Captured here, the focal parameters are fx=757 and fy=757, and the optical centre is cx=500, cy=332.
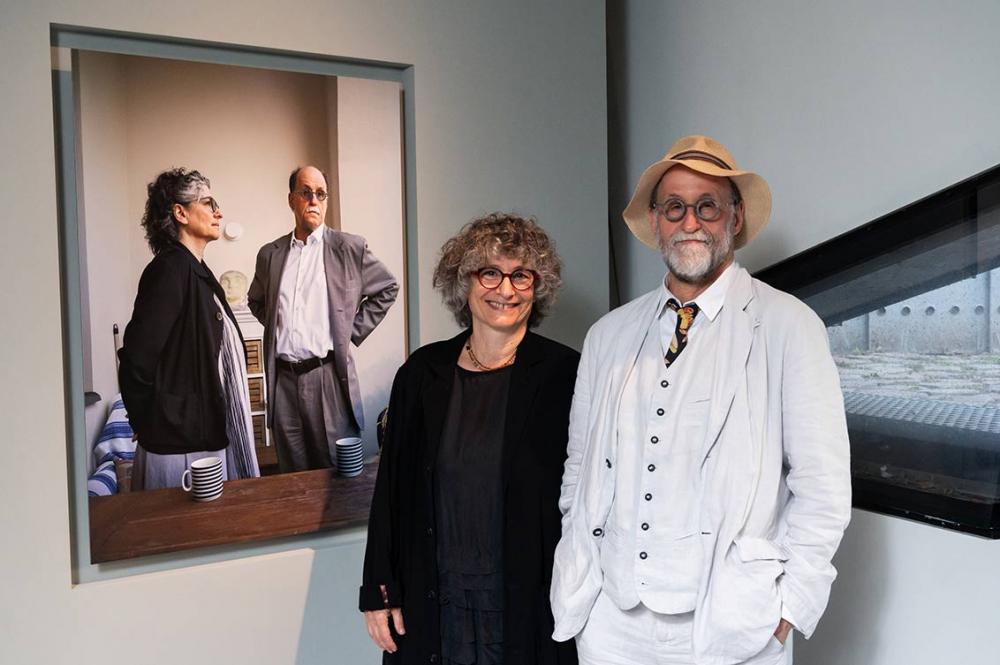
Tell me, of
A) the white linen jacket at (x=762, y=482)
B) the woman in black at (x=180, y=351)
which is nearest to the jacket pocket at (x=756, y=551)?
the white linen jacket at (x=762, y=482)

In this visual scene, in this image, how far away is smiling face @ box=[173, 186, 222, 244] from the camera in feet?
6.73

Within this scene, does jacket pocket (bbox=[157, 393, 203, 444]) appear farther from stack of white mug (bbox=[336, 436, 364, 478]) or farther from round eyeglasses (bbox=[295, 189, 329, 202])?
round eyeglasses (bbox=[295, 189, 329, 202])

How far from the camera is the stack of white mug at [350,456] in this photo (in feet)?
7.44

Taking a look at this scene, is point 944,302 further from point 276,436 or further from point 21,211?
point 21,211

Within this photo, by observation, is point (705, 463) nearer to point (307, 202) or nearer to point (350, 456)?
point (350, 456)

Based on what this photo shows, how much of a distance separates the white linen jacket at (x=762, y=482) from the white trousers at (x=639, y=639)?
4cm

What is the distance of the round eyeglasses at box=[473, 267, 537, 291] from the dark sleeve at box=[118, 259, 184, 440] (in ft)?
2.75

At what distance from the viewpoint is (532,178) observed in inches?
99.0

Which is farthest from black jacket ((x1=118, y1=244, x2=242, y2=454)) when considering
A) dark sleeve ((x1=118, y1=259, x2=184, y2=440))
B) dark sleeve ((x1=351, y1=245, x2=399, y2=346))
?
dark sleeve ((x1=351, y1=245, x2=399, y2=346))

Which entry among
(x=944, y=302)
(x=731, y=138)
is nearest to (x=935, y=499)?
(x=944, y=302)

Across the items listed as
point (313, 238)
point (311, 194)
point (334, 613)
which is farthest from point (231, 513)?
point (311, 194)

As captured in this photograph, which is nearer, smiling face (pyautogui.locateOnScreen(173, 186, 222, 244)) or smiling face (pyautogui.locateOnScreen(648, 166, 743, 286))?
smiling face (pyautogui.locateOnScreen(648, 166, 743, 286))

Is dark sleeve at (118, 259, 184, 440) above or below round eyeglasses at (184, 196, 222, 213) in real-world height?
below

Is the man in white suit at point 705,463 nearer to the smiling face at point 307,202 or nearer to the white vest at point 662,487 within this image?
the white vest at point 662,487
